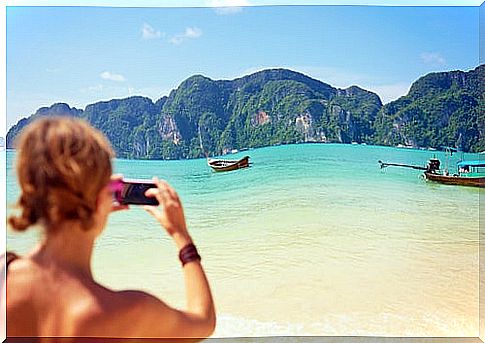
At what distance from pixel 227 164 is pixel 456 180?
1.62 meters

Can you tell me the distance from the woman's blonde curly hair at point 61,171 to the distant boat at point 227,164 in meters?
3.46

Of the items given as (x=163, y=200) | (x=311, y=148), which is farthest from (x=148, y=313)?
(x=311, y=148)

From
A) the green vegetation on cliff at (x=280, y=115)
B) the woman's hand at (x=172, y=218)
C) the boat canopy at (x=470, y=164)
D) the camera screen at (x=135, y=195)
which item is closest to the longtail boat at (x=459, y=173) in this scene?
the boat canopy at (x=470, y=164)

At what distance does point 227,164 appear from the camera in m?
5.54

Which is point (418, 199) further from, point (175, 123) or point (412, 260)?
point (175, 123)

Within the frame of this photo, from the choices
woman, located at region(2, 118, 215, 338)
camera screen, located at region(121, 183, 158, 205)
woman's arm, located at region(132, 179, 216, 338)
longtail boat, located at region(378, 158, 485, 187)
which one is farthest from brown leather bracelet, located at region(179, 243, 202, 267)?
longtail boat, located at region(378, 158, 485, 187)

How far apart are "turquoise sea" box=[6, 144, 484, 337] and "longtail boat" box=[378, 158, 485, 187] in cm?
5

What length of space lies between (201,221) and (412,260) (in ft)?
4.81

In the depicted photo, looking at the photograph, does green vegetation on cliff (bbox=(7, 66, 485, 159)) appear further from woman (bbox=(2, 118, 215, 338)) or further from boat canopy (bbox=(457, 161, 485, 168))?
woman (bbox=(2, 118, 215, 338))

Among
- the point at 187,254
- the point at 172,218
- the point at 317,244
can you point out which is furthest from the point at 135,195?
the point at 317,244

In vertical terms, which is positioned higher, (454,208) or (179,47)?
(179,47)

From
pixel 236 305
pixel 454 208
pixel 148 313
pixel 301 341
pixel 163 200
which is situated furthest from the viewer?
pixel 454 208

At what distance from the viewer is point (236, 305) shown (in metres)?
5.13

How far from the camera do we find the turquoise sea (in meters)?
5.09
